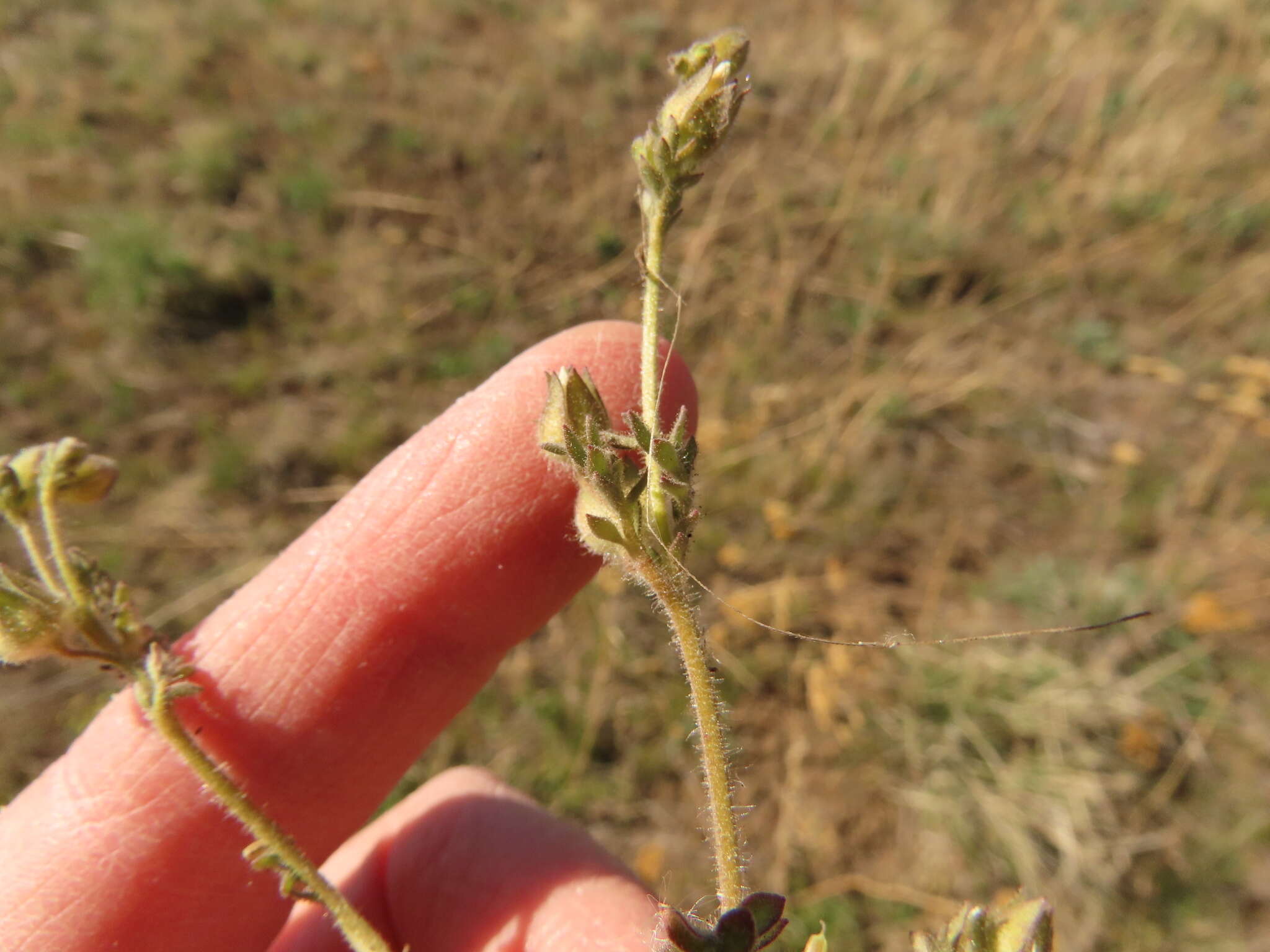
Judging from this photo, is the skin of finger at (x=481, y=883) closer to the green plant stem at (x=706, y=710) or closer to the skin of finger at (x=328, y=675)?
the skin of finger at (x=328, y=675)

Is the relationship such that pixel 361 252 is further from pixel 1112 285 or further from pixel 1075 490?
pixel 1112 285

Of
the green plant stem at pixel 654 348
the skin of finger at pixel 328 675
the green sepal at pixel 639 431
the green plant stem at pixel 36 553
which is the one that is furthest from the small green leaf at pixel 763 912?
the green plant stem at pixel 36 553

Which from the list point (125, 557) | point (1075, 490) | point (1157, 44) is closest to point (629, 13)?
point (1157, 44)

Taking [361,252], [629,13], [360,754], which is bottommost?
[360,754]

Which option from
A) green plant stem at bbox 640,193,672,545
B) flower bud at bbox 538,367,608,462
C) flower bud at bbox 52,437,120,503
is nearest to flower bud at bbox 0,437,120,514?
flower bud at bbox 52,437,120,503

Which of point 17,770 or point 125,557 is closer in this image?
point 17,770

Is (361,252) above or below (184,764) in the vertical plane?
above

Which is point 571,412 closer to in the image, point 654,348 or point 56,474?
point 654,348
